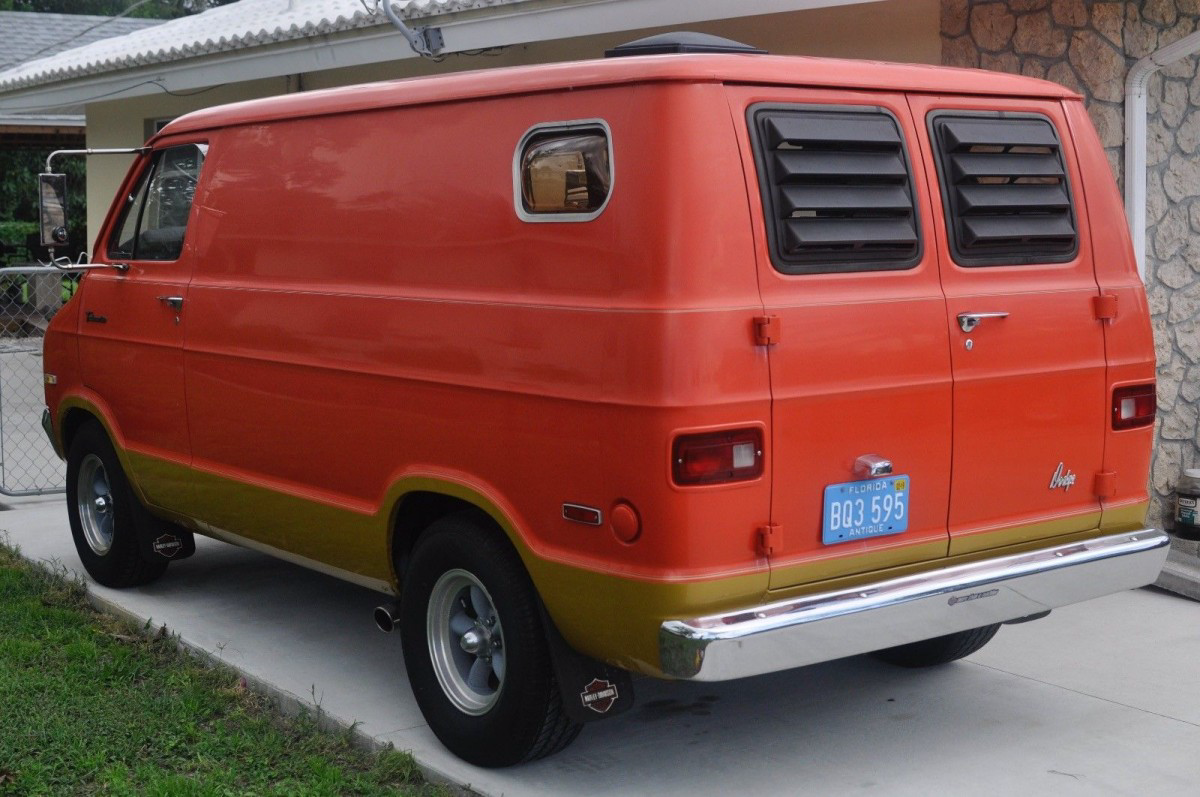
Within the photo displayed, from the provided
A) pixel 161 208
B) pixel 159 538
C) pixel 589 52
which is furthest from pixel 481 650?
Result: pixel 589 52

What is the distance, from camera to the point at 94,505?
23.0 feet

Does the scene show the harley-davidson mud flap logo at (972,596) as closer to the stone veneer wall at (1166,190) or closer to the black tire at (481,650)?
the black tire at (481,650)

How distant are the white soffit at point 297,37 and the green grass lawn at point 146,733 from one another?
447 cm

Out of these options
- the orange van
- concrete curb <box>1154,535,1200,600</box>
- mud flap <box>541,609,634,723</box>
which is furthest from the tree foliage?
mud flap <box>541,609,634,723</box>

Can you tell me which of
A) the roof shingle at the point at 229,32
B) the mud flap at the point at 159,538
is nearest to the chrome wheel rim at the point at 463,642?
the mud flap at the point at 159,538

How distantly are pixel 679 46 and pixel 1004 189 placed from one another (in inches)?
47.4

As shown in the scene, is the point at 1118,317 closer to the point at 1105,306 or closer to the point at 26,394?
the point at 1105,306

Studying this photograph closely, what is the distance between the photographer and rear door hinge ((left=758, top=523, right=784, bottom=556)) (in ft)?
13.1

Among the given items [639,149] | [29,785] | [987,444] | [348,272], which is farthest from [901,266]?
[29,785]

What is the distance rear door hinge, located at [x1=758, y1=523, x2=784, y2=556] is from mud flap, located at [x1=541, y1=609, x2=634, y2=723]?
0.65 m

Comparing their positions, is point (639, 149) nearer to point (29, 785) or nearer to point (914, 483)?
point (914, 483)

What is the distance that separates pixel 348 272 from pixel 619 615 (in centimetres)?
175

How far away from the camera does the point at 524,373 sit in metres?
4.27

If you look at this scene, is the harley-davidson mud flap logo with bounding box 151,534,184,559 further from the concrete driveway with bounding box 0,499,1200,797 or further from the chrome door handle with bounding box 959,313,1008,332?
the chrome door handle with bounding box 959,313,1008,332
